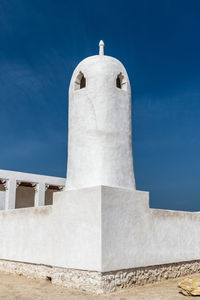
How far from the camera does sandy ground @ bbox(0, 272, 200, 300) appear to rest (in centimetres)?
713

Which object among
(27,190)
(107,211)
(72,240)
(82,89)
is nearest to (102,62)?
(82,89)

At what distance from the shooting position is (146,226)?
868cm

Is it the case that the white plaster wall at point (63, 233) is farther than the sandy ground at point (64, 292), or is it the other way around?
the white plaster wall at point (63, 233)

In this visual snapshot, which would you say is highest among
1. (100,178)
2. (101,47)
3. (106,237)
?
(101,47)

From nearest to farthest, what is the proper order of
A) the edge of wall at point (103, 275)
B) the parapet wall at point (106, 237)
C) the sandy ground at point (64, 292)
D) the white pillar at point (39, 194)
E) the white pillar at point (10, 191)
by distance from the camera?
the sandy ground at point (64, 292) → the edge of wall at point (103, 275) → the parapet wall at point (106, 237) → the white pillar at point (10, 191) → the white pillar at point (39, 194)

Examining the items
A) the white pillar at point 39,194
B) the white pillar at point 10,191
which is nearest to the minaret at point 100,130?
the white pillar at point 10,191

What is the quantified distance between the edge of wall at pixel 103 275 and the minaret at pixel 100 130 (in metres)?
2.08

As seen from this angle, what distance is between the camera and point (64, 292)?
751 centimetres

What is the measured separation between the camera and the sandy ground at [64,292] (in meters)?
7.13

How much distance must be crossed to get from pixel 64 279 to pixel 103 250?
1408mm

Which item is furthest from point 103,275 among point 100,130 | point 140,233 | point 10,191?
point 10,191

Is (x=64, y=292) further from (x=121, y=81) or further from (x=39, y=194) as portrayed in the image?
(x=39, y=194)

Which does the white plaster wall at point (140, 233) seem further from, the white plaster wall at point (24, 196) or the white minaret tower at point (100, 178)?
the white plaster wall at point (24, 196)

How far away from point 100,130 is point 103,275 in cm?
346
